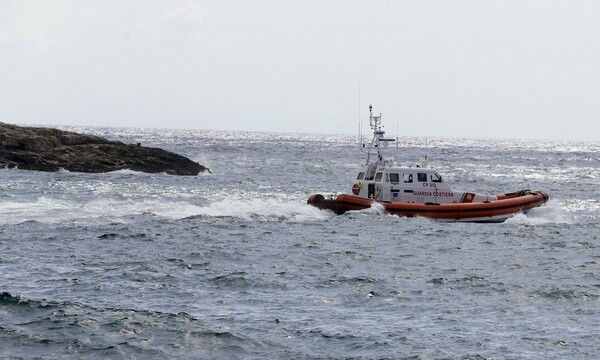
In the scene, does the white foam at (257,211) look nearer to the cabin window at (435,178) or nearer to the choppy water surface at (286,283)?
the choppy water surface at (286,283)

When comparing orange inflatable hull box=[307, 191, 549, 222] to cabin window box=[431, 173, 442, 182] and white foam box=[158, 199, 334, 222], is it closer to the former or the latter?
white foam box=[158, 199, 334, 222]

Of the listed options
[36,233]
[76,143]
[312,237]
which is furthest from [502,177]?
[36,233]

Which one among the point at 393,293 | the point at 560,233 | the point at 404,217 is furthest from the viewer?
the point at 404,217

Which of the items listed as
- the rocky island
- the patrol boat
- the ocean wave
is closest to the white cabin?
the patrol boat

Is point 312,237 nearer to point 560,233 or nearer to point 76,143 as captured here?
point 560,233

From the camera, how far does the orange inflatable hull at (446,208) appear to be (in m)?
30.5

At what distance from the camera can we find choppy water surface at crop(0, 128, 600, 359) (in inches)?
548

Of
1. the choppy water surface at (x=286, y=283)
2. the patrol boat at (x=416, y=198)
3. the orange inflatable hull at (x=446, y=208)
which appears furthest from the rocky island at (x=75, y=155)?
the orange inflatable hull at (x=446, y=208)

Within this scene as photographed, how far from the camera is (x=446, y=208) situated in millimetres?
30609

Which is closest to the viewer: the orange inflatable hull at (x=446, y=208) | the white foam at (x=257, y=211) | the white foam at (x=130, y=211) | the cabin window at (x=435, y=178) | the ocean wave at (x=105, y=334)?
the ocean wave at (x=105, y=334)

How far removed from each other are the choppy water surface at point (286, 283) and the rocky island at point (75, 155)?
63.8 feet

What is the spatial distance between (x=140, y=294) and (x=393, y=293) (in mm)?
5321

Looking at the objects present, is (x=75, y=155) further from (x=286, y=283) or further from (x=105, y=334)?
(x=105, y=334)

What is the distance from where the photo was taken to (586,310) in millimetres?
16391
